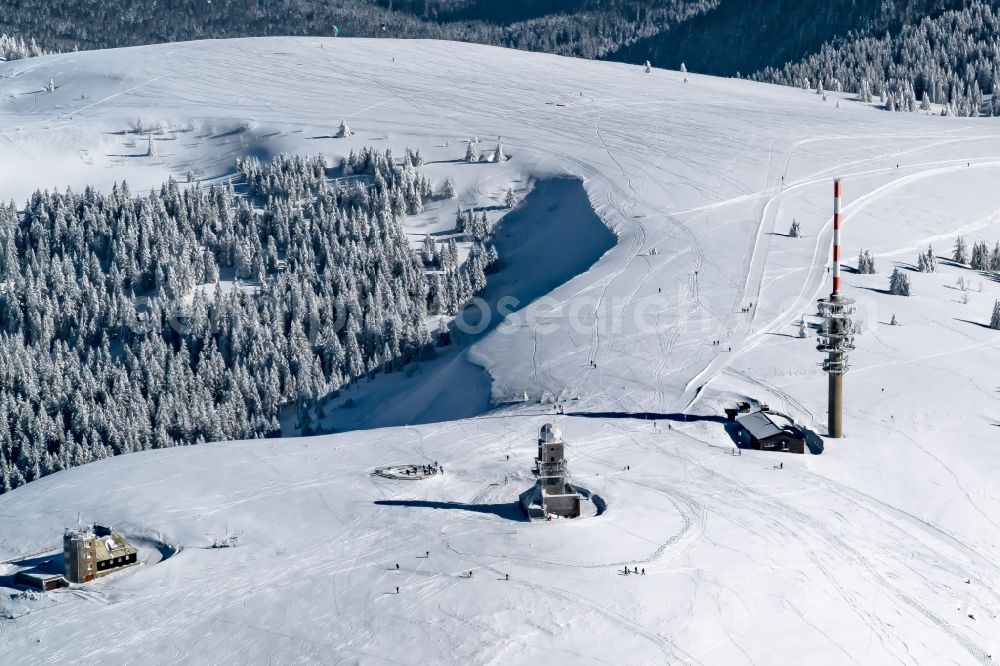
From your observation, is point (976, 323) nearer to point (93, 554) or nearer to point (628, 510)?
point (628, 510)

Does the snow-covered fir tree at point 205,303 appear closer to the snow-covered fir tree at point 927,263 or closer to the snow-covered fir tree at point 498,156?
the snow-covered fir tree at point 498,156

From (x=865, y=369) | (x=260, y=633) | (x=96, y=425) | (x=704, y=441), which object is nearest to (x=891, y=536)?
(x=704, y=441)

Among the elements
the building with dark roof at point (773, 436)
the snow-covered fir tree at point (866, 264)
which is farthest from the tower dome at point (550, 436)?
the snow-covered fir tree at point (866, 264)

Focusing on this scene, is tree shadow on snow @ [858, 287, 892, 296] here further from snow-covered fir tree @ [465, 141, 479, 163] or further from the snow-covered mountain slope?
snow-covered fir tree @ [465, 141, 479, 163]

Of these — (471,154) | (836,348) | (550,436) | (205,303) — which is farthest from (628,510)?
(471,154)

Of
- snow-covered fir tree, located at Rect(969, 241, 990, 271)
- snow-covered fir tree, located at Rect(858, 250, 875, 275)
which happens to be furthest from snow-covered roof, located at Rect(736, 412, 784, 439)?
snow-covered fir tree, located at Rect(969, 241, 990, 271)
